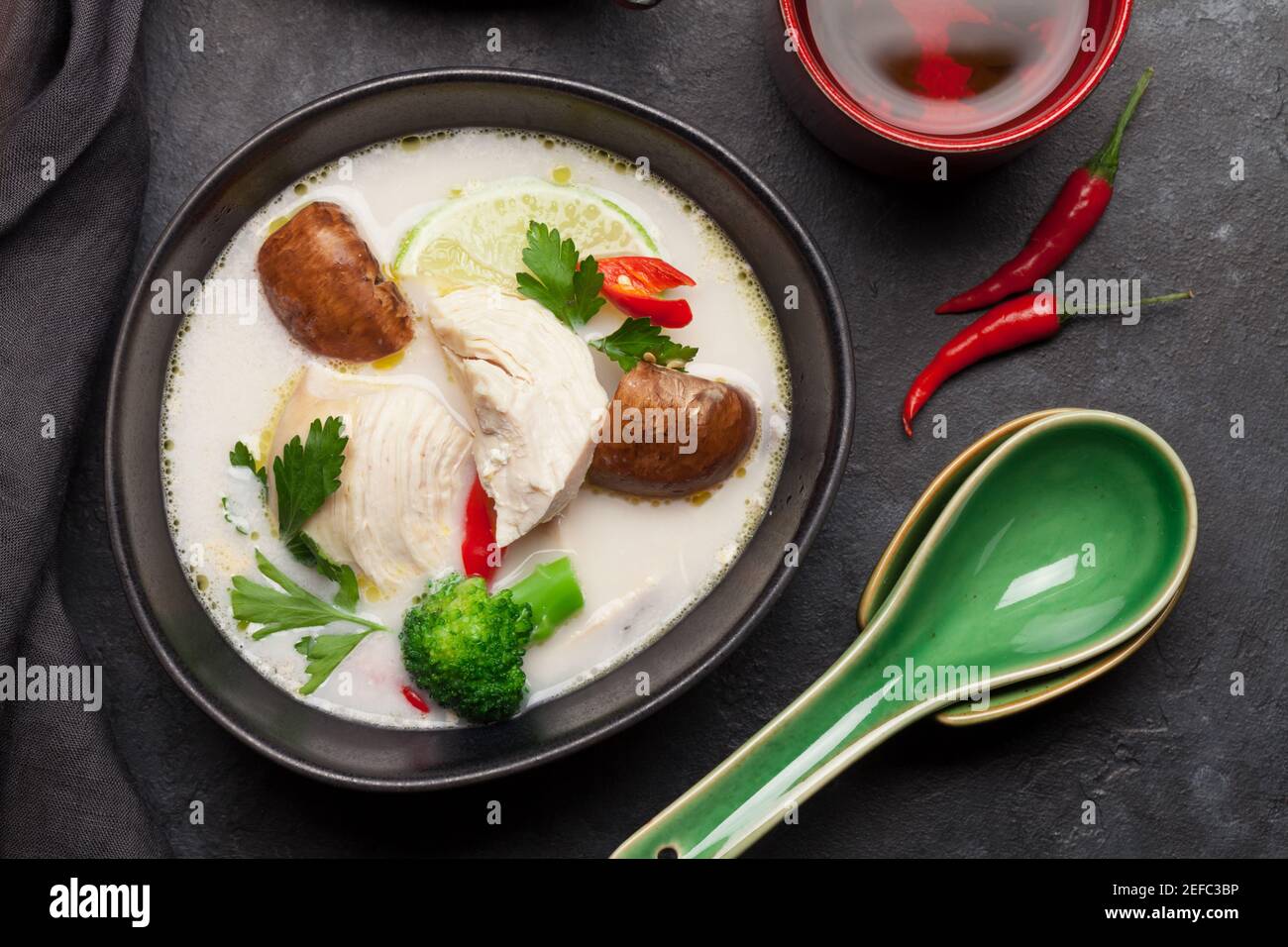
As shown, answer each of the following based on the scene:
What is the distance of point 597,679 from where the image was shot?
2.44 metres

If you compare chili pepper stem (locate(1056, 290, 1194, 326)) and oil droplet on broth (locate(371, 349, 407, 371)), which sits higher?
chili pepper stem (locate(1056, 290, 1194, 326))

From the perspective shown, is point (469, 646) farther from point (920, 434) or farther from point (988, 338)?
point (988, 338)

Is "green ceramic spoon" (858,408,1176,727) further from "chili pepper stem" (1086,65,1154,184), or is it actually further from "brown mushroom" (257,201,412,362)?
"brown mushroom" (257,201,412,362)

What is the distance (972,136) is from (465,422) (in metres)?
1.31

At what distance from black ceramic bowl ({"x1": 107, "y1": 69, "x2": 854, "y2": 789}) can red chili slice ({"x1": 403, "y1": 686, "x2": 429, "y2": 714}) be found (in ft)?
0.18

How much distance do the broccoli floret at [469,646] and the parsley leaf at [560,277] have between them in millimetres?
641

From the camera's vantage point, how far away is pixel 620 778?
2.52 meters

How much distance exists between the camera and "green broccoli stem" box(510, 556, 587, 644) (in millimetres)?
2367

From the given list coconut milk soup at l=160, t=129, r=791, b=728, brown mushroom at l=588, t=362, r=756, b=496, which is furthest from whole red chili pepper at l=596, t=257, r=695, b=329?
brown mushroom at l=588, t=362, r=756, b=496

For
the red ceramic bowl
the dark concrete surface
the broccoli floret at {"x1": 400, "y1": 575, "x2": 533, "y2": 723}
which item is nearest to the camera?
the broccoli floret at {"x1": 400, "y1": 575, "x2": 533, "y2": 723}

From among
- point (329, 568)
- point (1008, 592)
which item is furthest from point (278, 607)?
point (1008, 592)

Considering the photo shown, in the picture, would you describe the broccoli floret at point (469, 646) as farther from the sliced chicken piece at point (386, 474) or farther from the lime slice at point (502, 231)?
the lime slice at point (502, 231)
